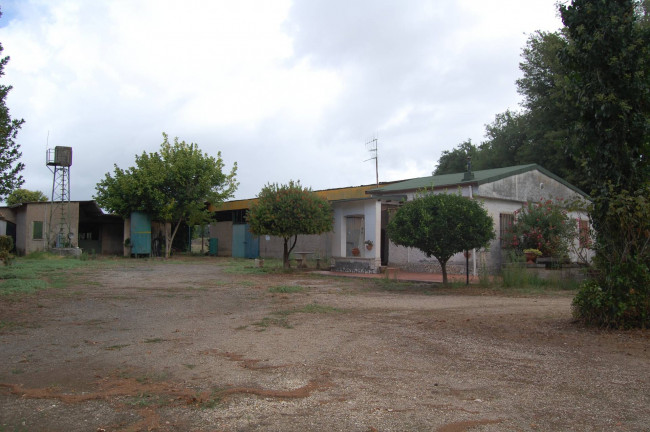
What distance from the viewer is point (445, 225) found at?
539 inches

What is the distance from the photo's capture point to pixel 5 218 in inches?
1358

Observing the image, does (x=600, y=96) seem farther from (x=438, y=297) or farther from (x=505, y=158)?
(x=505, y=158)

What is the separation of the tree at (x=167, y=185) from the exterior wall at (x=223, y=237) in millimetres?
3966

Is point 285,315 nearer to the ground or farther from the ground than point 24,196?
nearer to the ground

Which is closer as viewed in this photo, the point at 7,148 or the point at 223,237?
the point at 7,148

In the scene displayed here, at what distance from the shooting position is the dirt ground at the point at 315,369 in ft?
13.7

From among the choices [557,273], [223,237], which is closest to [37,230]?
[223,237]

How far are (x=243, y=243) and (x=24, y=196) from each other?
3155 cm

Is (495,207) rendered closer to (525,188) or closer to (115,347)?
(525,188)

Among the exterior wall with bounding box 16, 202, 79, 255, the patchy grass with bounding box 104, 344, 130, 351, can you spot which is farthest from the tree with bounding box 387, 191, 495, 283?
the exterior wall with bounding box 16, 202, 79, 255

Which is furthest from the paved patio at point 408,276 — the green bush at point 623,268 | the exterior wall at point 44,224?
the exterior wall at point 44,224

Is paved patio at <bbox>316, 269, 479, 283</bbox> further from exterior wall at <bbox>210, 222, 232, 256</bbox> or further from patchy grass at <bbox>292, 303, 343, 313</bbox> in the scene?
exterior wall at <bbox>210, 222, 232, 256</bbox>

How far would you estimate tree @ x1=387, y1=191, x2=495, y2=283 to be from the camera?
13750 millimetres

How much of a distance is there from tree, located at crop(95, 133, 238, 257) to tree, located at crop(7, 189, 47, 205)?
2325 centimetres
